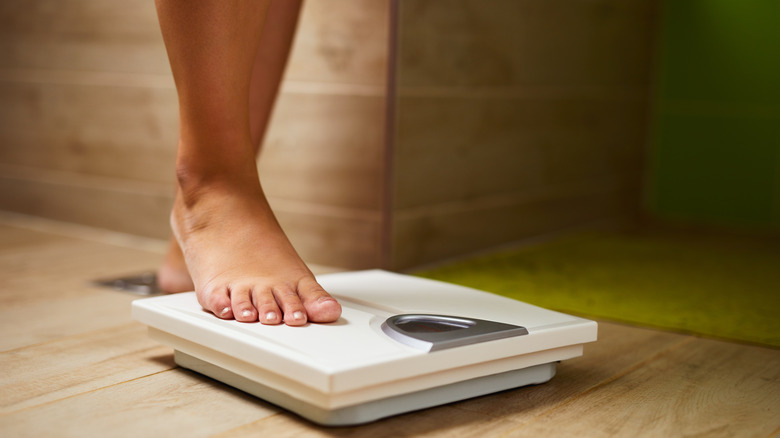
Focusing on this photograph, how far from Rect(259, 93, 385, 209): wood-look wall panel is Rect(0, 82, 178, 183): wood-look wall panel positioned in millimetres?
266

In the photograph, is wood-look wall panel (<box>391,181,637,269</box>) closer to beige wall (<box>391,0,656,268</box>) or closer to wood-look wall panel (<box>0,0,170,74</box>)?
beige wall (<box>391,0,656,268</box>)

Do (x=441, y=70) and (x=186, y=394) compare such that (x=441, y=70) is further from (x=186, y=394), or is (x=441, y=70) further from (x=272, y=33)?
(x=186, y=394)

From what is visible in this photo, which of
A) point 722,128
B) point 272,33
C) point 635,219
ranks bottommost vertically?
point 635,219

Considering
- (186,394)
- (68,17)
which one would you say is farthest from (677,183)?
(186,394)

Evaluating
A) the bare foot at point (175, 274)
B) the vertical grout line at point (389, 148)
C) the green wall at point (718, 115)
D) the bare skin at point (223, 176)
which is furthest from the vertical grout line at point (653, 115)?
the bare skin at point (223, 176)

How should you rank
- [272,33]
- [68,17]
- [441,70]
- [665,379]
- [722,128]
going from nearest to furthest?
[665,379] → [272,33] → [441,70] → [68,17] → [722,128]

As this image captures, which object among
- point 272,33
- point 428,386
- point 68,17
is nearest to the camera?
point 428,386

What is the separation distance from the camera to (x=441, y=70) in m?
1.51

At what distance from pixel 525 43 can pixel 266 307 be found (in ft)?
3.66

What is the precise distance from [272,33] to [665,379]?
76 cm

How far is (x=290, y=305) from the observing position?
31.3 inches

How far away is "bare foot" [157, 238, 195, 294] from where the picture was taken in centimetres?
123

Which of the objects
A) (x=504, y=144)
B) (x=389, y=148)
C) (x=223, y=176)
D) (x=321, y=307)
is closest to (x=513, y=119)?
(x=504, y=144)

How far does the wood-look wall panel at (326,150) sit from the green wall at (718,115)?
1.10m
